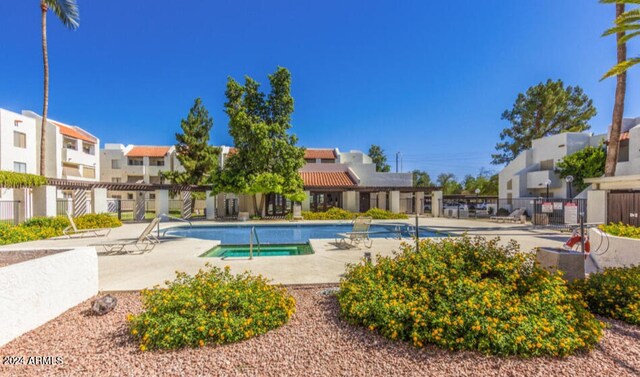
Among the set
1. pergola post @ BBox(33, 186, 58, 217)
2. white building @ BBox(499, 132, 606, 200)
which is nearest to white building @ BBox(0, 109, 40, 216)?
pergola post @ BBox(33, 186, 58, 217)

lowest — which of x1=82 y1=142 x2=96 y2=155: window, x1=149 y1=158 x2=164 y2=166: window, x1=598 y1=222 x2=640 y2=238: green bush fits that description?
x1=598 y1=222 x2=640 y2=238: green bush

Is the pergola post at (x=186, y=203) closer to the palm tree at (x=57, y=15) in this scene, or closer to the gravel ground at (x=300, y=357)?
the palm tree at (x=57, y=15)

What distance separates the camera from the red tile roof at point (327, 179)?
25.3 meters

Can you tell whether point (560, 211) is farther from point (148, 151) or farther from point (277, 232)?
point (148, 151)

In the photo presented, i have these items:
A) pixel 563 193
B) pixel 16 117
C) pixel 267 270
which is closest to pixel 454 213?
pixel 563 193

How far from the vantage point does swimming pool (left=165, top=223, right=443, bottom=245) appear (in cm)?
1343

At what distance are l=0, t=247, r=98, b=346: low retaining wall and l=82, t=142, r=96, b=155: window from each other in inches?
1519

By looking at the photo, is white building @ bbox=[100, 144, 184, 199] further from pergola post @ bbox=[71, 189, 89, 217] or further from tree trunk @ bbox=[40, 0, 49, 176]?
tree trunk @ bbox=[40, 0, 49, 176]

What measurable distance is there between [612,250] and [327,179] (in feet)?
67.8

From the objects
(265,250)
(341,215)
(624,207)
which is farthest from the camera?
(341,215)

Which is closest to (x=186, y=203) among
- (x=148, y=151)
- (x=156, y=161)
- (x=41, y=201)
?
(x=41, y=201)

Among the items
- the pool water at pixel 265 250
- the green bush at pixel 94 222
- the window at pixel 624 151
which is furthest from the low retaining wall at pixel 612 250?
the window at pixel 624 151

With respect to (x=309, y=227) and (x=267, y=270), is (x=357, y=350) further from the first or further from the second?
(x=309, y=227)

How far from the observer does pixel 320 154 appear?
114ft
